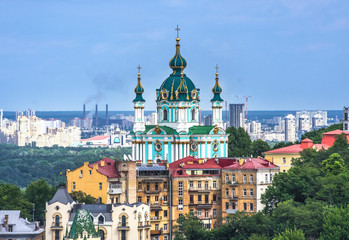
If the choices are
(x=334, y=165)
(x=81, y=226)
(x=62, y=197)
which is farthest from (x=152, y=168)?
(x=81, y=226)

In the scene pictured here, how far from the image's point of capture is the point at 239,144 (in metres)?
133

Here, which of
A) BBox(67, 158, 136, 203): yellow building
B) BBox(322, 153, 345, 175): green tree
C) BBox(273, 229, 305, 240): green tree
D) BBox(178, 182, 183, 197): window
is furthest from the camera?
BBox(322, 153, 345, 175): green tree

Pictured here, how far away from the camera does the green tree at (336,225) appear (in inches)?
3145

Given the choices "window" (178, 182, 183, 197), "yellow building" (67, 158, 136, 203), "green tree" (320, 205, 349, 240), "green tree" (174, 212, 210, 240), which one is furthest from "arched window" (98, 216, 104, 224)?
"green tree" (320, 205, 349, 240)

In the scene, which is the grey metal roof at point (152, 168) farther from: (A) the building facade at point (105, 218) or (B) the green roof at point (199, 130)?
(B) the green roof at point (199, 130)

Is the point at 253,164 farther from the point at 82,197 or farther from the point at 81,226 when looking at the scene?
the point at 81,226

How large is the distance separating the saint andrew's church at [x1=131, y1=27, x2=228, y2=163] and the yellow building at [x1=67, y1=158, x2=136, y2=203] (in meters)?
14.8

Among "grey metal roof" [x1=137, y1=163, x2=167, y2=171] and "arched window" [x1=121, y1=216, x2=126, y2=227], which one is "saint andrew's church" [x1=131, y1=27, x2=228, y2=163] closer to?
"grey metal roof" [x1=137, y1=163, x2=167, y2=171]

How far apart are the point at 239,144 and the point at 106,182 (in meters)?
38.7

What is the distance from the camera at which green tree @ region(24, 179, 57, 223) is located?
101312 millimetres

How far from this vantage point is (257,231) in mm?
86875

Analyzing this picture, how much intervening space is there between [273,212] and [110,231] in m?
11.8

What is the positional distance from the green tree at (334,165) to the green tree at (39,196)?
22.5 metres

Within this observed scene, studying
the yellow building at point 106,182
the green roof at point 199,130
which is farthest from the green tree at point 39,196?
the green roof at point 199,130
